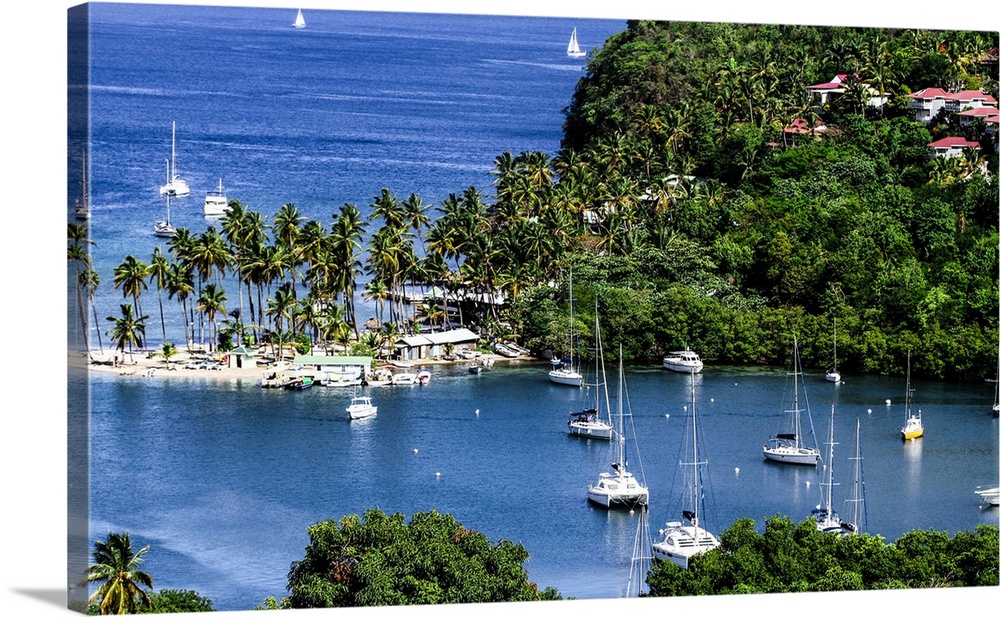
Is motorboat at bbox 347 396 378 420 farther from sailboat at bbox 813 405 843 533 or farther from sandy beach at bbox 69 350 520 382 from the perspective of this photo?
sailboat at bbox 813 405 843 533

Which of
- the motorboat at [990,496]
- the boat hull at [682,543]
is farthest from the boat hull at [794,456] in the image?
the motorboat at [990,496]

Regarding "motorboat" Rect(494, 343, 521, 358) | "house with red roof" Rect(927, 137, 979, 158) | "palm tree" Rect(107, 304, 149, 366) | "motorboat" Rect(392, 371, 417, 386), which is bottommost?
"motorboat" Rect(392, 371, 417, 386)

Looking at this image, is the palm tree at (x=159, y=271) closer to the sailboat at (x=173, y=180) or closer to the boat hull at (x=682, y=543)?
the sailboat at (x=173, y=180)

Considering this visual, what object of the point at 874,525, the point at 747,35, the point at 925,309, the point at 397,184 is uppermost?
the point at 747,35

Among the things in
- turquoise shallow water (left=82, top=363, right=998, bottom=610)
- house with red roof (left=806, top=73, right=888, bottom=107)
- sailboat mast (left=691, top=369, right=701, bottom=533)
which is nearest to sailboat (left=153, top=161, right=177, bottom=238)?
turquoise shallow water (left=82, top=363, right=998, bottom=610)

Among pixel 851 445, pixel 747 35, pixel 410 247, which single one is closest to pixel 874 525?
pixel 851 445

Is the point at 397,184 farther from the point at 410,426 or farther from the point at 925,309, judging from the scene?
the point at 925,309
